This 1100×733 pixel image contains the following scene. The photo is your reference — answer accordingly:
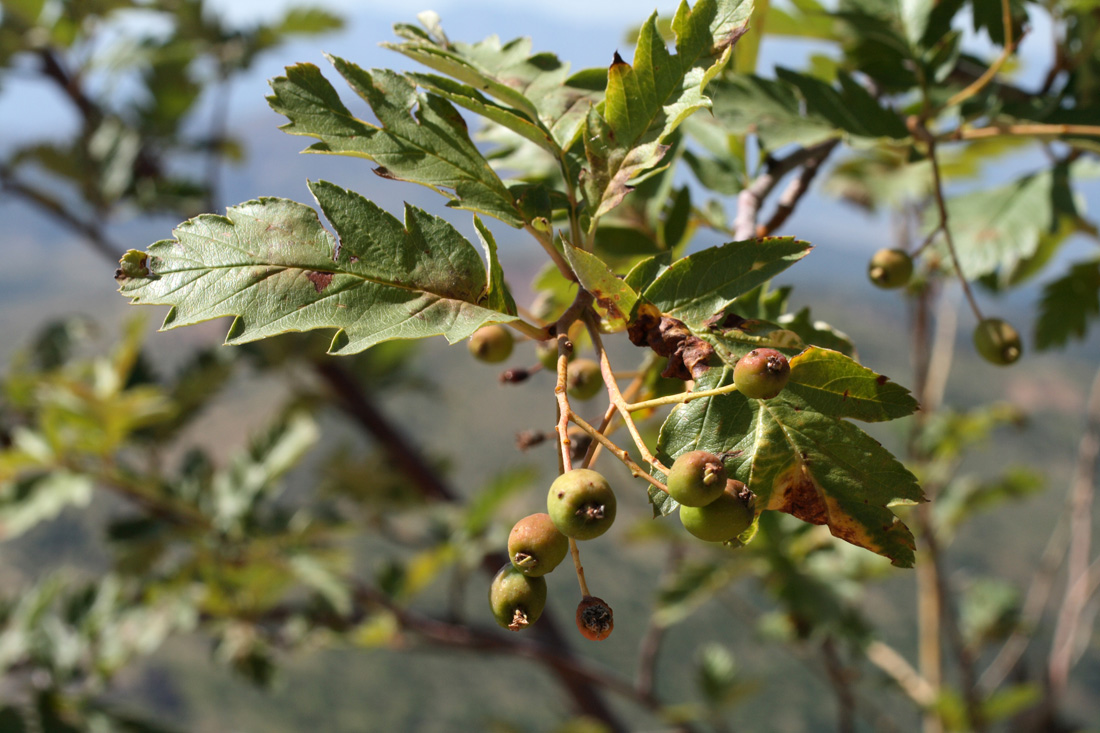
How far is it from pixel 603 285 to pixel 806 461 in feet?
0.60

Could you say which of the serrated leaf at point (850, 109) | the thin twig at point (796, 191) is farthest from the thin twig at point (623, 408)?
the serrated leaf at point (850, 109)

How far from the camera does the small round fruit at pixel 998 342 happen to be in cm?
78

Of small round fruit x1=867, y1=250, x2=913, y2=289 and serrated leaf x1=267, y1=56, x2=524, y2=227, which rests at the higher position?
serrated leaf x1=267, y1=56, x2=524, y2=227

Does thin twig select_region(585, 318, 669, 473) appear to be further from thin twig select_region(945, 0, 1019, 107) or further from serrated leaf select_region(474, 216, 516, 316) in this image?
thin twig select_region(945, 0, 1019, 107)

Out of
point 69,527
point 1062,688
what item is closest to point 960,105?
point 1062,688

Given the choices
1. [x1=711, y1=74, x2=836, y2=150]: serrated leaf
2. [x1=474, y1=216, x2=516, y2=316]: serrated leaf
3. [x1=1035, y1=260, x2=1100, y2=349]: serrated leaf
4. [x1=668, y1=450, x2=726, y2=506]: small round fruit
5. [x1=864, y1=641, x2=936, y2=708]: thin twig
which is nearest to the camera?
[x1=668, y1=450, x2=726, y2=506]: small round fruit

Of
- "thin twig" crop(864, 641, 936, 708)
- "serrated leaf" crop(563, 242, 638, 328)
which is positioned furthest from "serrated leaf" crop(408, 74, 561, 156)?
"thin twig" crop(864, 641, 936, 708)

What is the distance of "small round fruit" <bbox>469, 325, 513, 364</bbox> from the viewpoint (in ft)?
2.27

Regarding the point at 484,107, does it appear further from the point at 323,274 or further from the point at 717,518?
the point at 717,518

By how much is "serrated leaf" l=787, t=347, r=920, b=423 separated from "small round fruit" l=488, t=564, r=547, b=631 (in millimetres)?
219

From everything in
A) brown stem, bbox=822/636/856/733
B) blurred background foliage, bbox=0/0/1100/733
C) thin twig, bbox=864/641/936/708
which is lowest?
thin twig, bbox=864/641/936/708

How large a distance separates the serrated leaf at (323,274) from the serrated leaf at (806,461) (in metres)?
0.15

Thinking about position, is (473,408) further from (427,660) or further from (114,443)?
(114,443)

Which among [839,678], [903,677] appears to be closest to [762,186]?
[839,678]
